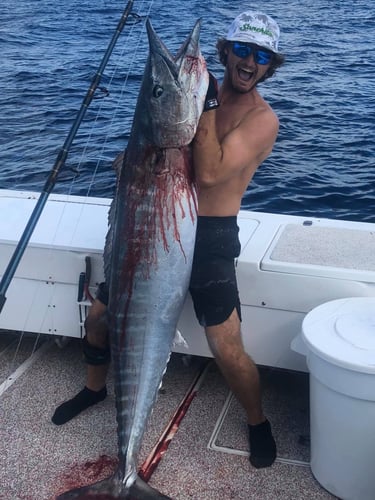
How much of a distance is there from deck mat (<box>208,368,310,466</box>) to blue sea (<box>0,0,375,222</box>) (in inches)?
56.2

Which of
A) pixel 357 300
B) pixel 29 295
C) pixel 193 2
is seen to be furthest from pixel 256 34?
pixel 193 2

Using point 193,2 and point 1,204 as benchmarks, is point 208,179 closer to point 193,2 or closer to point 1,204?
point 1,204

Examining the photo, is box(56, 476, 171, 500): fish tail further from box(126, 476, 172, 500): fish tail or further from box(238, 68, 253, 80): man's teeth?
box(238, 68, 253, 80): man's teeth

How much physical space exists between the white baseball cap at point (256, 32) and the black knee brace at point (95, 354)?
58.2 inches

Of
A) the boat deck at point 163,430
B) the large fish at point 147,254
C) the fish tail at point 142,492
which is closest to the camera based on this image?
the large fish at point 147,254

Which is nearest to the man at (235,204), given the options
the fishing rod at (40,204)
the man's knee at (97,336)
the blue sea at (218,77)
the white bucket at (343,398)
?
the white bucket at (343,398)

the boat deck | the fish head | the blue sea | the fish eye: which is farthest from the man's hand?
the boat deck

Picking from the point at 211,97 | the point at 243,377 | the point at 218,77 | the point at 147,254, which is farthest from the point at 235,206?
the point at 218,77

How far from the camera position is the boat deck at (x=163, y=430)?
273 cm

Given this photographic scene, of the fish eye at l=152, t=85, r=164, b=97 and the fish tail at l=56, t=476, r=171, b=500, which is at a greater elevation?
the fish eye at l=152, t=85, r=164, b=97

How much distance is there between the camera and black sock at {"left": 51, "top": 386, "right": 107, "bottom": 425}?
3158 mm

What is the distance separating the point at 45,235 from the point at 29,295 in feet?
1.03

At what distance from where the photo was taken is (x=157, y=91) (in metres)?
2.25

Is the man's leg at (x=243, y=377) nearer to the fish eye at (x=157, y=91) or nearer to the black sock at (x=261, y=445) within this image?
the black sock at (x=261, y=445)
